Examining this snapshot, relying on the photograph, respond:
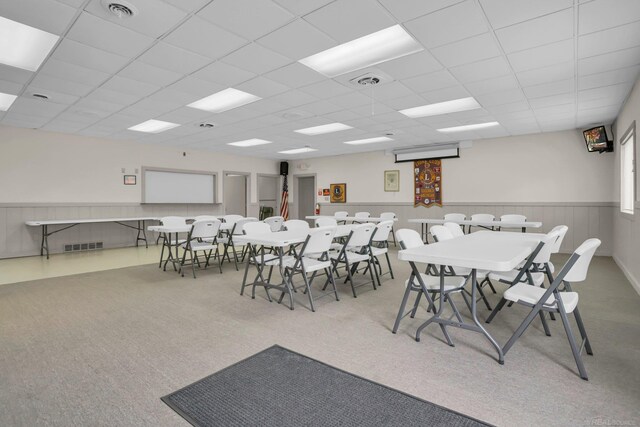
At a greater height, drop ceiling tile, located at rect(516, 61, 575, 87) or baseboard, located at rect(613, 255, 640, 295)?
drop ceiling tile, located at rect(516, 61, 575, 87)

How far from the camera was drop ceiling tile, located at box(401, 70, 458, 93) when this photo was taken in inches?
158

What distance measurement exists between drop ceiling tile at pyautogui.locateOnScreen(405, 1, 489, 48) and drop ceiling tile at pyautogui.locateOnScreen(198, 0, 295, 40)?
1.11m

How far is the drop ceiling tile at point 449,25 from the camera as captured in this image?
2676 mm

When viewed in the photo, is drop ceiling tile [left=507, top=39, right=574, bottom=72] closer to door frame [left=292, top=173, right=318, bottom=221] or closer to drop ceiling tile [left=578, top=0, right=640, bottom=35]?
drop ceiling tile [left=578, top=0, right=640, bottom=35]

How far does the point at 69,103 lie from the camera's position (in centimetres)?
507

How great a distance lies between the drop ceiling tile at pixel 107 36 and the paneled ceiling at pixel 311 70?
0.05 feet

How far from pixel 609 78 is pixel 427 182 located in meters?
4.92

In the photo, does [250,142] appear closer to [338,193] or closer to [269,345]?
[338,193]

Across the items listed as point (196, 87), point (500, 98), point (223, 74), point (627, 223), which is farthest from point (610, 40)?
point (196, 87)

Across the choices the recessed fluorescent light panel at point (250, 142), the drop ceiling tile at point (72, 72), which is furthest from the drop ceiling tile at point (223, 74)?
the recessed fluorescent light panel at point (250, 142)

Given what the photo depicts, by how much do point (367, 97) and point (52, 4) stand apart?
356cm

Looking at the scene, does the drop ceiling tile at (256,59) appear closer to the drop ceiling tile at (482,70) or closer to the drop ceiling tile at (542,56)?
the drop ceiling tile at (482,70)

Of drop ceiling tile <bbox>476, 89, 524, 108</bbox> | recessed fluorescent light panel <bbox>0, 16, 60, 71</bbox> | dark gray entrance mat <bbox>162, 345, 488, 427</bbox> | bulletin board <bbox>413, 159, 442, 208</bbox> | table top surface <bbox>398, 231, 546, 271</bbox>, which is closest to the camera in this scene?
dark gray entrance mat <bbox>162, 345, 488, 427</bbox>

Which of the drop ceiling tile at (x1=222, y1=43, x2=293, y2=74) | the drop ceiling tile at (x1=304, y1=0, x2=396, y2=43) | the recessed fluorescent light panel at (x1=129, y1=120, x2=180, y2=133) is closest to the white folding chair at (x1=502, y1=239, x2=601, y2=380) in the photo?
the drop ceiling tile at (x1=304, y1=0, x2=396, y2=43)
